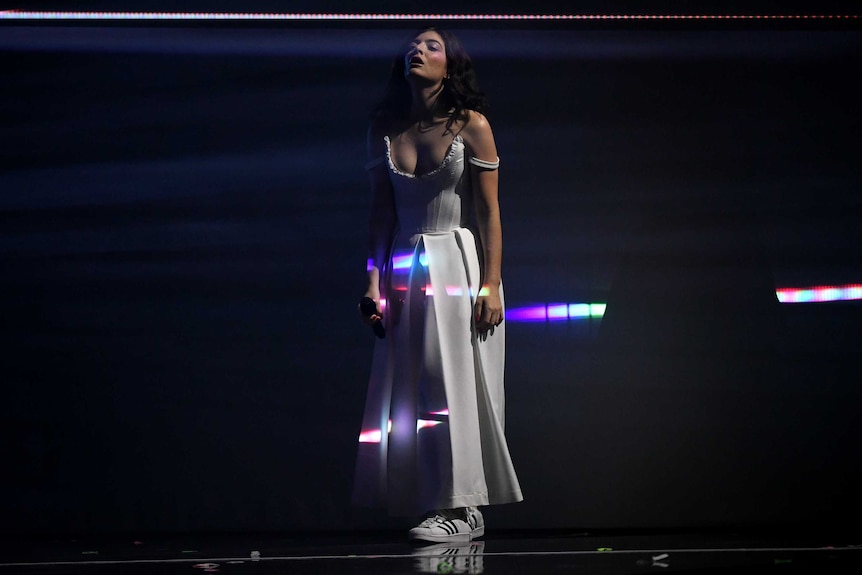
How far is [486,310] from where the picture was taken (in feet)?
11.2

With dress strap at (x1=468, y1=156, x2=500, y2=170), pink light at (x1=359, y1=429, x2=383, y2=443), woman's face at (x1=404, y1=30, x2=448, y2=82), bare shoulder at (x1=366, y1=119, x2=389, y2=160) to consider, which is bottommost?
pink light at (x1=359, y1=429, x2=383, y2=443)

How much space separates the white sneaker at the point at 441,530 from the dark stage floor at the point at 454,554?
50 millimetres

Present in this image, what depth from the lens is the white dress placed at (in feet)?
10.9

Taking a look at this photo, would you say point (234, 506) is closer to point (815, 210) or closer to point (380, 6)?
point (380, 6)

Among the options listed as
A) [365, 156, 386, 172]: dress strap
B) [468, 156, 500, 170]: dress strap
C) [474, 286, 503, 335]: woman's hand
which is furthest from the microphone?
[468, 156, 500, 170]: dress strap

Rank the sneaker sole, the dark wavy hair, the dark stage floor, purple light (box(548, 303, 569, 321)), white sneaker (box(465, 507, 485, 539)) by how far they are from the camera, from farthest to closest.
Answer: purple light (box(548, 303, 569, 321)), the dark wavy hair, white sneaker (box(465, 507, 485, 539)), the sneaker sole, the dark stage floor

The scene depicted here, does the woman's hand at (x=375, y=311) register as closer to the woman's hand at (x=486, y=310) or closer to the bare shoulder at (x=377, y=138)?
the woman's hand at (x=486, y=310)

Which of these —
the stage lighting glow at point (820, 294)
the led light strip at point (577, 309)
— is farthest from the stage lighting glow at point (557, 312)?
the stage lighting glow at point (820, 294)

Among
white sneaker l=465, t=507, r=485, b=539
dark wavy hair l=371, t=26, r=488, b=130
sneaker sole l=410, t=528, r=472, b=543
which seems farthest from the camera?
dark wavy hair l=371, t=26, r=488, b=130

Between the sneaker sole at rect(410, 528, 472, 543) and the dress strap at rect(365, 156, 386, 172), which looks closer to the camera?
the sneaker sole at rect(410, 528, 472, 543)

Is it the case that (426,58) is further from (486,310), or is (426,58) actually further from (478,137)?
(486,310)

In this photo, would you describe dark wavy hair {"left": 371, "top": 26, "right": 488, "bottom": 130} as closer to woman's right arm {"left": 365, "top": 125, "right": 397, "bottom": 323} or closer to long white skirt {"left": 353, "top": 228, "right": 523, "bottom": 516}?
woman's right arm {"left": 365, "top": 125, "right": 397, "bottom": 323}

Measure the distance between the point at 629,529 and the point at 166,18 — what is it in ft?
8.77

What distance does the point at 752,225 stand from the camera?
183 inches
